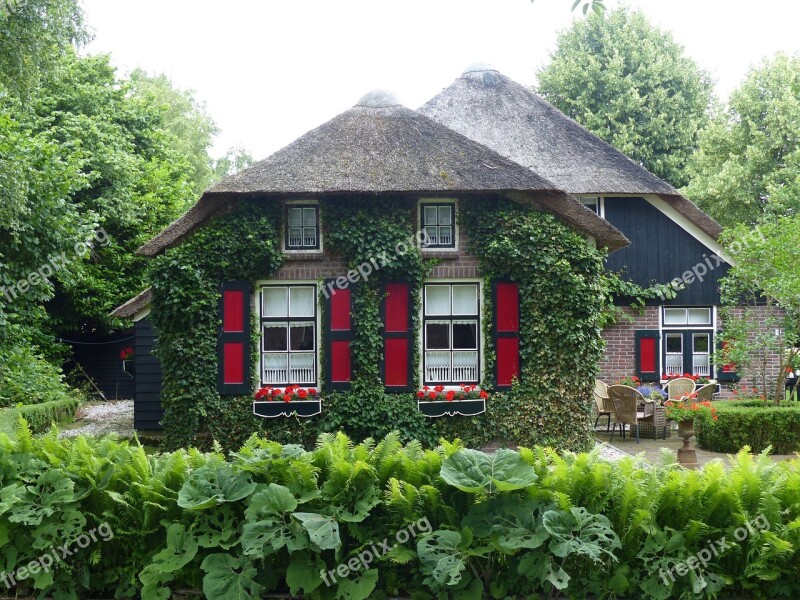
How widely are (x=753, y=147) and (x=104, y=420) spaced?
21.1 metres

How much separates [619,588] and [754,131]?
26.0 metres

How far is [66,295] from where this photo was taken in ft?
79.3

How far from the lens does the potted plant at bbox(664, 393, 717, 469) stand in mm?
11312

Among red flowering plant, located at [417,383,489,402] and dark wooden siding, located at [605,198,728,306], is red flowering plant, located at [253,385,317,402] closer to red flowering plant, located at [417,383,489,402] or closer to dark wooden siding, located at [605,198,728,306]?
red flowering plant, located at [417,383,489,402]

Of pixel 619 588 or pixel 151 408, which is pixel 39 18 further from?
pixel 619 588

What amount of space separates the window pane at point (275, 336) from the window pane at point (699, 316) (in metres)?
9.59

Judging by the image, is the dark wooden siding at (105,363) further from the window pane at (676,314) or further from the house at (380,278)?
the window pane at (676,314)

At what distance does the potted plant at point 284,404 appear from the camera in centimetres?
1298

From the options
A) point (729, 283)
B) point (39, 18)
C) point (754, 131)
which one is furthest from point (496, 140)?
point (754, 131)

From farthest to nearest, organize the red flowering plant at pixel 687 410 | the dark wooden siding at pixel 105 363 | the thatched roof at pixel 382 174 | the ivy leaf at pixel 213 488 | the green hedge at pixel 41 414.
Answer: the dark wooden siding at pixel 105 363
the green hedge at pixel 41 414
the thatched roof at pixel 382 174
the red flowering plant at pixel 687 410
the ivy leaf at pixel 213 488

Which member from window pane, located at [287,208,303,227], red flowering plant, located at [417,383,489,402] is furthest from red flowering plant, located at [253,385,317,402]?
window pane, located at [287,208,303,227]

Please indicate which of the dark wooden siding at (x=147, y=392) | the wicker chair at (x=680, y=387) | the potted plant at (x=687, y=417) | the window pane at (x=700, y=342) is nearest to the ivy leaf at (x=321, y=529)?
the potted plant at (x=687, y=417)

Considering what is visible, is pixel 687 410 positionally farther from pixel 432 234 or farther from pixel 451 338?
pixel 432 234

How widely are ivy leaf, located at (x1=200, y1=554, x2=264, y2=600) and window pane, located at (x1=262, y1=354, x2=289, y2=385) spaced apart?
770cm
